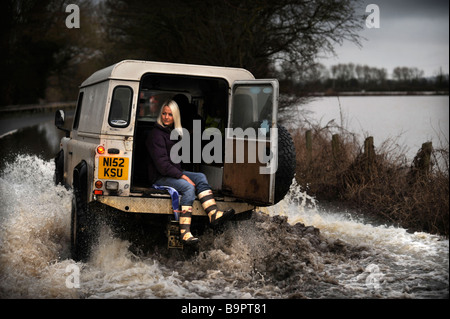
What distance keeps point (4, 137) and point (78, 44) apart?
97.5ft

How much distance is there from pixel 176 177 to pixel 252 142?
3.18ft

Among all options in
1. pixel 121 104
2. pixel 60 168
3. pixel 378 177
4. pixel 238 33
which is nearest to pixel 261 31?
pixel 238 33

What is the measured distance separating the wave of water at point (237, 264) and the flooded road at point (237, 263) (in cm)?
1

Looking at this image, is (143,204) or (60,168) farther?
(60,168)

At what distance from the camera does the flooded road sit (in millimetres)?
6434

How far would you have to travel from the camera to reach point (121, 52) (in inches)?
987

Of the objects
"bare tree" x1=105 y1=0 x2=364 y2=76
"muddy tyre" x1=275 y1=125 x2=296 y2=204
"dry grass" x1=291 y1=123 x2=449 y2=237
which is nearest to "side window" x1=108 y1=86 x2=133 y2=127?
"muddy tyre" x1=275 y1=125 x2=296 y2=204

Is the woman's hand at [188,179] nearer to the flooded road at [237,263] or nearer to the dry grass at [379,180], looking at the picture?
the flooded road at [237,263]

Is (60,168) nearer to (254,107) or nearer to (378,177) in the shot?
(254,107)

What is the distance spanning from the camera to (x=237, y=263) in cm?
734

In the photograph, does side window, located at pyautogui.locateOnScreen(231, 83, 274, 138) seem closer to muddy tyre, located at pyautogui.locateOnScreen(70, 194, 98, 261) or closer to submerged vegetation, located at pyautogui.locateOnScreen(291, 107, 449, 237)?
muddy tyre, located at pyautogui.locateOnScreen(70, 194, 98, 261)

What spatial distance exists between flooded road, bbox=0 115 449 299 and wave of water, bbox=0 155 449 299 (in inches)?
0.5
